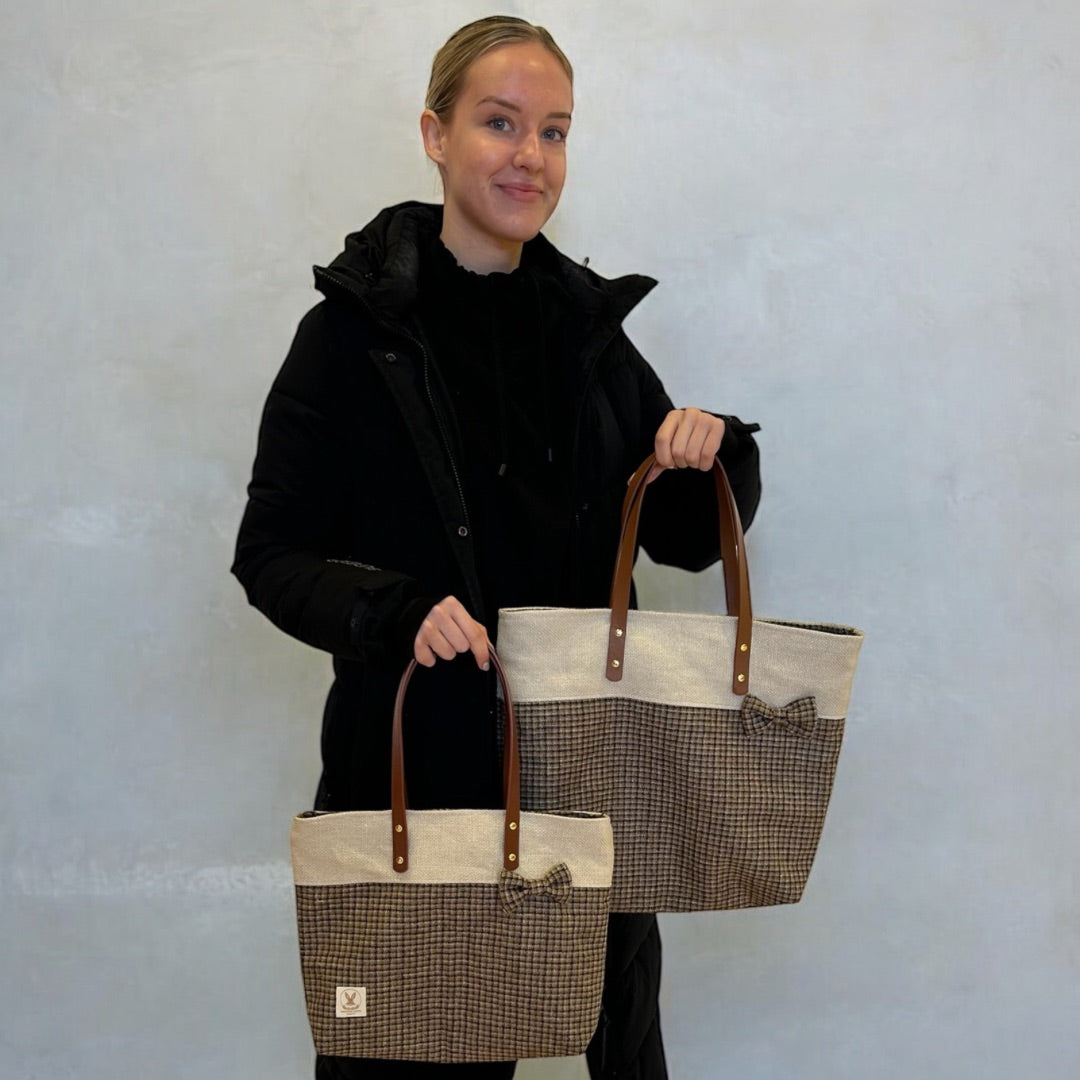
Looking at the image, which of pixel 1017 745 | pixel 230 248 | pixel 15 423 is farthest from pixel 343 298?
pixel 1017 745

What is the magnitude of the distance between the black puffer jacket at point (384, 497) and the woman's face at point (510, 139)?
119 mm

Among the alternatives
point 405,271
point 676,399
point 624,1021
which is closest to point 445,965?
point 624,1021

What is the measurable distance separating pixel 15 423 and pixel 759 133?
1332 mm

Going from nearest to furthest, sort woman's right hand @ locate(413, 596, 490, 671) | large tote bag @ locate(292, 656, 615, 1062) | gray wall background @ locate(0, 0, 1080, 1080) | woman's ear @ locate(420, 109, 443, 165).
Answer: woman's right hand @ locate(413, 596, 490, 671) → large tote bag @ locate(292, 656, 615, 1062) → woman's ear @ locate(420, 109, 443, 165) → gray wall background @ locate(0, 0, 1080, 1080)

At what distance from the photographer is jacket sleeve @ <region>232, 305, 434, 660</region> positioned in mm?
1448

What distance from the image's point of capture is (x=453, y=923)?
→ 146 centimetres

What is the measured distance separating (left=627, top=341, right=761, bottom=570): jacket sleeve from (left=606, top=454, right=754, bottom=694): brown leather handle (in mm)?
76

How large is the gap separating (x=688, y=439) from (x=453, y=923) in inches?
24.3

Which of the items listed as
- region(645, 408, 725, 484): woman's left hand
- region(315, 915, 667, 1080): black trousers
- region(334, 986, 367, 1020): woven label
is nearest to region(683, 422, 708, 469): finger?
region(645, 408, 725, 484): woman's left hand

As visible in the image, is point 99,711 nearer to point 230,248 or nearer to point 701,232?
point 230,248

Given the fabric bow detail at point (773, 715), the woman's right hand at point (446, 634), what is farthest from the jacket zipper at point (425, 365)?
the fabric bow detail at point (773, 715)

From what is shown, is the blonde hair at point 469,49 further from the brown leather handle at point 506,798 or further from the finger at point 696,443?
the brown leather handle at point 506,798

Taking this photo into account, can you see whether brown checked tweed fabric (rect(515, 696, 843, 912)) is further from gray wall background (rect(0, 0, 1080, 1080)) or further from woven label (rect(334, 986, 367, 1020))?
gray wall background (rect(0, 0, 1080, 1080))

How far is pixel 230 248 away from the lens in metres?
2.14
